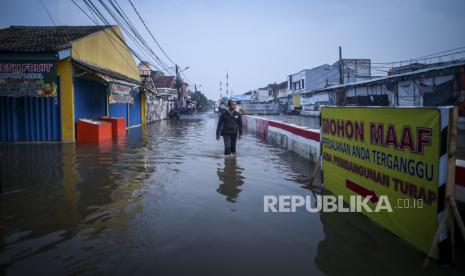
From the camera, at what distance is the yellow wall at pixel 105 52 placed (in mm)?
17062

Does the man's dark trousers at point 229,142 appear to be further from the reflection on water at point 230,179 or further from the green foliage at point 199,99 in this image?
the green foliage at point 199,99

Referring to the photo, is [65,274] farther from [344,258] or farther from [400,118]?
[400,118]

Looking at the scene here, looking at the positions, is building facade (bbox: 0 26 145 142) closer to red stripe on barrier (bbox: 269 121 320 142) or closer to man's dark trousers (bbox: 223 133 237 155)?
man's dark trousers (bbox: 223 133 237 155)

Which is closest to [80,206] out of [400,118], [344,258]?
[344,258]

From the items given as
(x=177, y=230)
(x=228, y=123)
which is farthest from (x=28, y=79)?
(x=177, y=230)

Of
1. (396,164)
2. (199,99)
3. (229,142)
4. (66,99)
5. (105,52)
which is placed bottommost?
(229,142)

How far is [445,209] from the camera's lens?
11.7 feet

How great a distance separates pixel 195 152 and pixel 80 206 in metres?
6.70

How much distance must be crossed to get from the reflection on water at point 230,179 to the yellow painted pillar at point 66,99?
8.65 meters

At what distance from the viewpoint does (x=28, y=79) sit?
1463cm

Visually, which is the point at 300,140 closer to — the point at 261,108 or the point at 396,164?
the point at 396,164

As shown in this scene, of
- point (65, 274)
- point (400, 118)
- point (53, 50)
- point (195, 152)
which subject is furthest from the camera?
point (53, 50)

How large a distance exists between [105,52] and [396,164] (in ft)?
66.4

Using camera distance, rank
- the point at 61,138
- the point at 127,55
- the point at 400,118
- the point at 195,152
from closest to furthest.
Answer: the point at 400,118 < the point at 195,152 < the point at 61,138 < the point at 127,55
